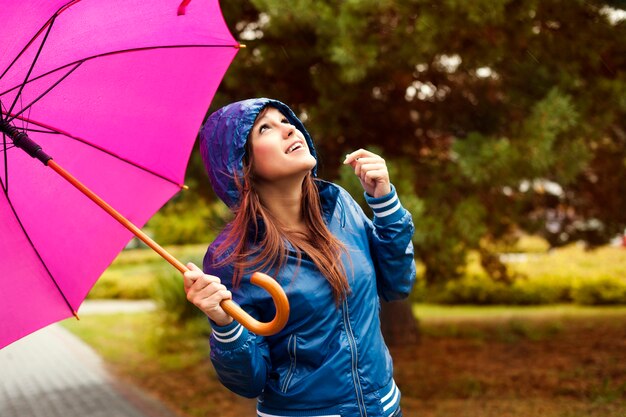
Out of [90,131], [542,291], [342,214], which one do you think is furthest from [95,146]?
[542,291]

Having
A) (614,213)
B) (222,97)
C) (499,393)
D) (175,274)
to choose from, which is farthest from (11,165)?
(175,274)

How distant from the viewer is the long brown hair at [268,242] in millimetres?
2203

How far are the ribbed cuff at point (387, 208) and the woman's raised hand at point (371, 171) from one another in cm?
2

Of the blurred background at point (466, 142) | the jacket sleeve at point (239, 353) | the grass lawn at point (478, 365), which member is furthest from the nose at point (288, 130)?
the grass lawn at point (478, 365)

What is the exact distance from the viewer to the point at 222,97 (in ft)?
20.9

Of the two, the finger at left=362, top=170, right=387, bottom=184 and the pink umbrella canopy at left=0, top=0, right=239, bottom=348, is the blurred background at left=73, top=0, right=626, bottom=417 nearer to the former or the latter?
the pink umbrella canopy at left=0, top=0, right=239, bottom=348

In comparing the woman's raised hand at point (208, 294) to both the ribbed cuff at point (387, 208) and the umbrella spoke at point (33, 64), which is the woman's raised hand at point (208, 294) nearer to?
the ribbed cuff at point (387, 208)

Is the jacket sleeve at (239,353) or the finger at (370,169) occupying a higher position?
the finger at (370,169)

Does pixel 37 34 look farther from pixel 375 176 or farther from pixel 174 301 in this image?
pixel 174 301

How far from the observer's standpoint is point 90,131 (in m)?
2.87

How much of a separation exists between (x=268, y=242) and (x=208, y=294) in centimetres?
30

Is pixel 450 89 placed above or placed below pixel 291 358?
above

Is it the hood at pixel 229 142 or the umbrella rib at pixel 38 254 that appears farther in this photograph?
the umbrella rib at pixel 38 254

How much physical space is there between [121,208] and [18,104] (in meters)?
0.55
